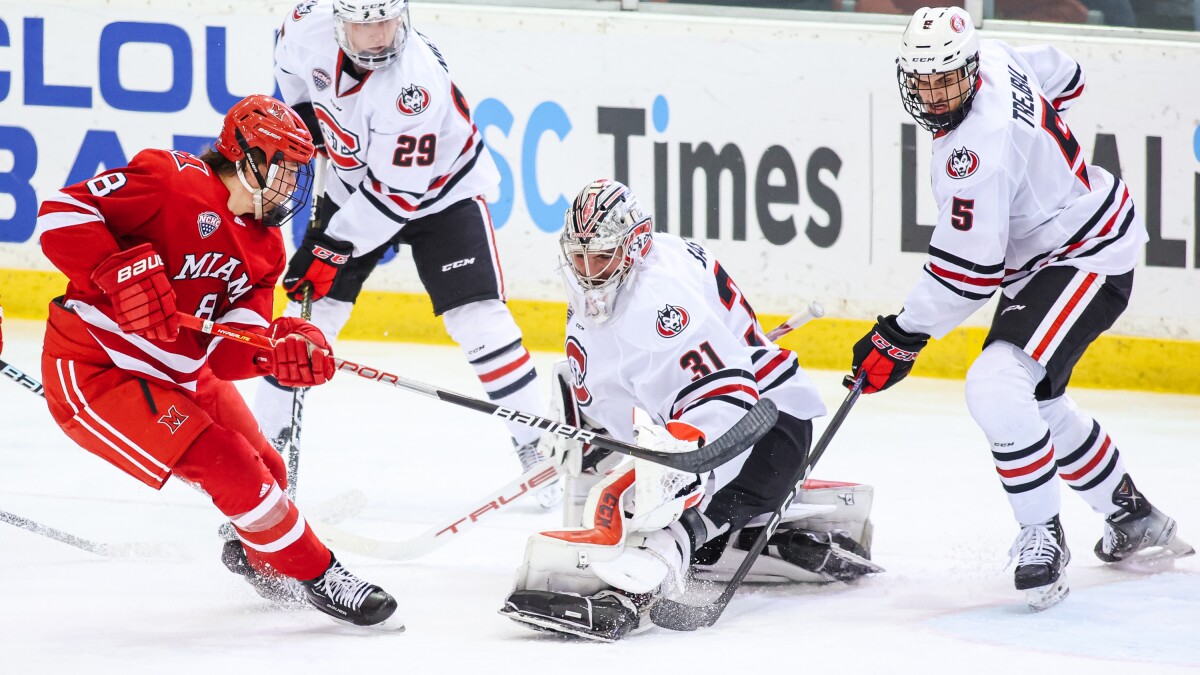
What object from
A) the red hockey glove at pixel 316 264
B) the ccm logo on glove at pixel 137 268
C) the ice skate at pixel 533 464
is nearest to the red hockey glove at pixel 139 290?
the ccm logo on glove at pixel 137 268

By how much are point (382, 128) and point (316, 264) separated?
1.30 feet

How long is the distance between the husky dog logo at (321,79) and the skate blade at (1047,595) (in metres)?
2.16

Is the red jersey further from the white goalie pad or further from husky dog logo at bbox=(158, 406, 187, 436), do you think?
the white goalie pad

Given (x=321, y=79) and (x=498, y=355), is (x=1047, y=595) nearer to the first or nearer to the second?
(x=498, y=355)

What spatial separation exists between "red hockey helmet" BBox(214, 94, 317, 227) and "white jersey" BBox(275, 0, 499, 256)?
0.90 meters

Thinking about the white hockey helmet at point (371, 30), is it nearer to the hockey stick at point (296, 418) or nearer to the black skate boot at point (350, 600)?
the hockey stick at point (296, 418)

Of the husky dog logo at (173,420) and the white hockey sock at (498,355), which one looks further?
the white hockey sock at (498,355)

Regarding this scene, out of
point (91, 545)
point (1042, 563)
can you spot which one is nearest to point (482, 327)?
point (91, 545)

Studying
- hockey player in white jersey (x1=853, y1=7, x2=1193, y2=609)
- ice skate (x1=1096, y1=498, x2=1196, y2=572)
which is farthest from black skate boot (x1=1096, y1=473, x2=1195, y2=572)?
hockey player in white jersey (x1=853, y1=7, x2=1193, y2=609)

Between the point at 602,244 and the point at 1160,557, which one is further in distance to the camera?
the point at 1160,557

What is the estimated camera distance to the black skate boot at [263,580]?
2936mm

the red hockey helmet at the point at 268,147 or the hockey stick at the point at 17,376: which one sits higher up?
the red hockey helmet at the point at 268,147

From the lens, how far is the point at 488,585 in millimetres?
3197

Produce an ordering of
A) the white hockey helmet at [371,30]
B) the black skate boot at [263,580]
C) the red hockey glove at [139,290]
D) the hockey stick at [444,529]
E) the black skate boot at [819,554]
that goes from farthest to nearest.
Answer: the white hockey helmet at [371,30] < the black skate boot at [819,554] < the hockey stick at [444,529] < the black skate boot at [263,580] < the red hockey glove at [139,290]
